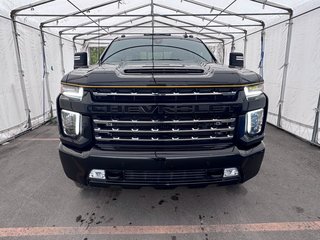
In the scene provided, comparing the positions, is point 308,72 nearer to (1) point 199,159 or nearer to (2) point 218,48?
(1) point 199,159

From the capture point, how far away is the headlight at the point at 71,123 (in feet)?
6.68

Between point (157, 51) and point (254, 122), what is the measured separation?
6.00ft

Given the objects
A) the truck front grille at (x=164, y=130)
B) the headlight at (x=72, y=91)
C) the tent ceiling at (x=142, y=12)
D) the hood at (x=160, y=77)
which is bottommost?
the truck front grille at (x=164, y=130)

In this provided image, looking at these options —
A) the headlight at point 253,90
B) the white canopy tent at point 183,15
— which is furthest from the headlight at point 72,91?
the white canopy tent at point 183,15

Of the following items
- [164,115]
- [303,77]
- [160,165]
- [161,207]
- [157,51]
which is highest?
[157,51]

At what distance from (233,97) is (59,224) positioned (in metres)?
2.17

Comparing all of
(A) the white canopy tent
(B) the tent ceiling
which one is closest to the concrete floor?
(A) the white canopy tent

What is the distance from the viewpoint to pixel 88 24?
353 inches

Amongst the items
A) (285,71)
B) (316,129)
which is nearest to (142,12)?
(285,71)

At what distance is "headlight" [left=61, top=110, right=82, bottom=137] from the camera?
204 cm

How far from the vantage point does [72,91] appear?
2061 millimetres

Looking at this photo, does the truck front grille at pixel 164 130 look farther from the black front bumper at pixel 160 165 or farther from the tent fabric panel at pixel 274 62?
the tent fabric panel at pixel 274 62

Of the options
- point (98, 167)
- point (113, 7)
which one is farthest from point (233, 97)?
point (113, 7)

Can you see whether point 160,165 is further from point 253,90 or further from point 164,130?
point 253,90
